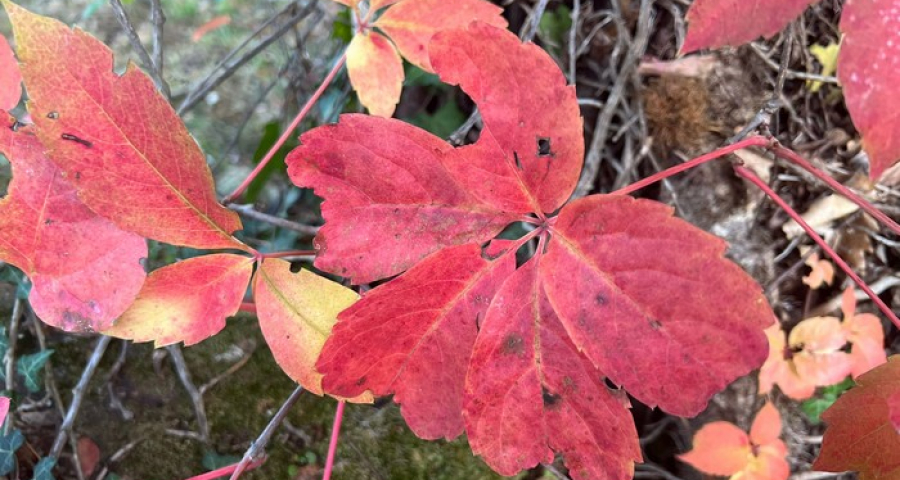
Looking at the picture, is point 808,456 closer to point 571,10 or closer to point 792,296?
point 792,296

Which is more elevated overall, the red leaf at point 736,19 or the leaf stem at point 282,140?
the red leaf at point 736,19

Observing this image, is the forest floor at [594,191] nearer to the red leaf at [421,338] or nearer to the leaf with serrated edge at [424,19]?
the leaf with serrated edge at [424,19]

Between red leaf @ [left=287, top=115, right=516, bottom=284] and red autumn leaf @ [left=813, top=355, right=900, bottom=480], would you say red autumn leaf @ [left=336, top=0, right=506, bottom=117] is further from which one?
red autumn leaf @ [left=813, top=355, right=900, bottom=480]

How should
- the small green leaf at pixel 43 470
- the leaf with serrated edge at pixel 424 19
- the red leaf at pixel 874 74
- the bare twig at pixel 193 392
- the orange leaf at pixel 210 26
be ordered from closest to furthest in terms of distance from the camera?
the red leaf at pixel 874 74 → the leaf with serrated edge at pixel 424 19 → the small green leaf at pixel 43 470 → the bare twig at pixel 193 392 → the orange leaf at pixel 210 26

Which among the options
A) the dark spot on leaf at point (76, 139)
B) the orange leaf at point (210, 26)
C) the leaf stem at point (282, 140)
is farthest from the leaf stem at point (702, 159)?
the orange leaf at point (210, 26)

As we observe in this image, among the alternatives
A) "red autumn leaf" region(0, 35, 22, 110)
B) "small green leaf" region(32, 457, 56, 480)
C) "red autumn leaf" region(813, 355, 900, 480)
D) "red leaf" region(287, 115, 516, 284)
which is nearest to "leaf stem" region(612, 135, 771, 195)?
"red leaf" region(287, 115, 516, 284)
